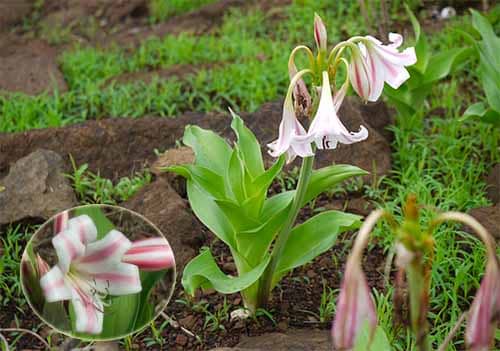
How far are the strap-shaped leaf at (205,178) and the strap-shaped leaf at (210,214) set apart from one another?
6cm

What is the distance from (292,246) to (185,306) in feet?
1.53

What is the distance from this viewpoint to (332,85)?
2.22 metres

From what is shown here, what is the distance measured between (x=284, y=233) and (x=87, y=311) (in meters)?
0.66

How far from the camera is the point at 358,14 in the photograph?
5316 millimetres

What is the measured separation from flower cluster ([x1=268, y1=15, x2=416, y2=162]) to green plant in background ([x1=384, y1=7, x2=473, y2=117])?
1542mm

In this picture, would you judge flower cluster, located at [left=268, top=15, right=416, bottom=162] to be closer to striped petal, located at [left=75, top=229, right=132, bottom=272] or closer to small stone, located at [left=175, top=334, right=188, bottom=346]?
striped petal, located at [left=75, top=229, right=132, bottom=272]

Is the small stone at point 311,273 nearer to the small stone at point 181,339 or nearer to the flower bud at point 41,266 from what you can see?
the small stone at point 181,339

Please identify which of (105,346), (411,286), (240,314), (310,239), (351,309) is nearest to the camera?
(351,309)

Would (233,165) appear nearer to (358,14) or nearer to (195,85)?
(195,85)

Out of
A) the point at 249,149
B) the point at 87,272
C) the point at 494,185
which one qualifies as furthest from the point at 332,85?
the point at 494,185

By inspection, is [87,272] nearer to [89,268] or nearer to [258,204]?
[89,268]

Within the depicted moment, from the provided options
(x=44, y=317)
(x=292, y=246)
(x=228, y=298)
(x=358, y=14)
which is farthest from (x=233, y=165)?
(x=358, y=14)

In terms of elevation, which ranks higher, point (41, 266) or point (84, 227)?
point (84, 227)

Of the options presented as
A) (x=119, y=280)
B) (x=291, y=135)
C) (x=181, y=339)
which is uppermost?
(x=291, y=135)
